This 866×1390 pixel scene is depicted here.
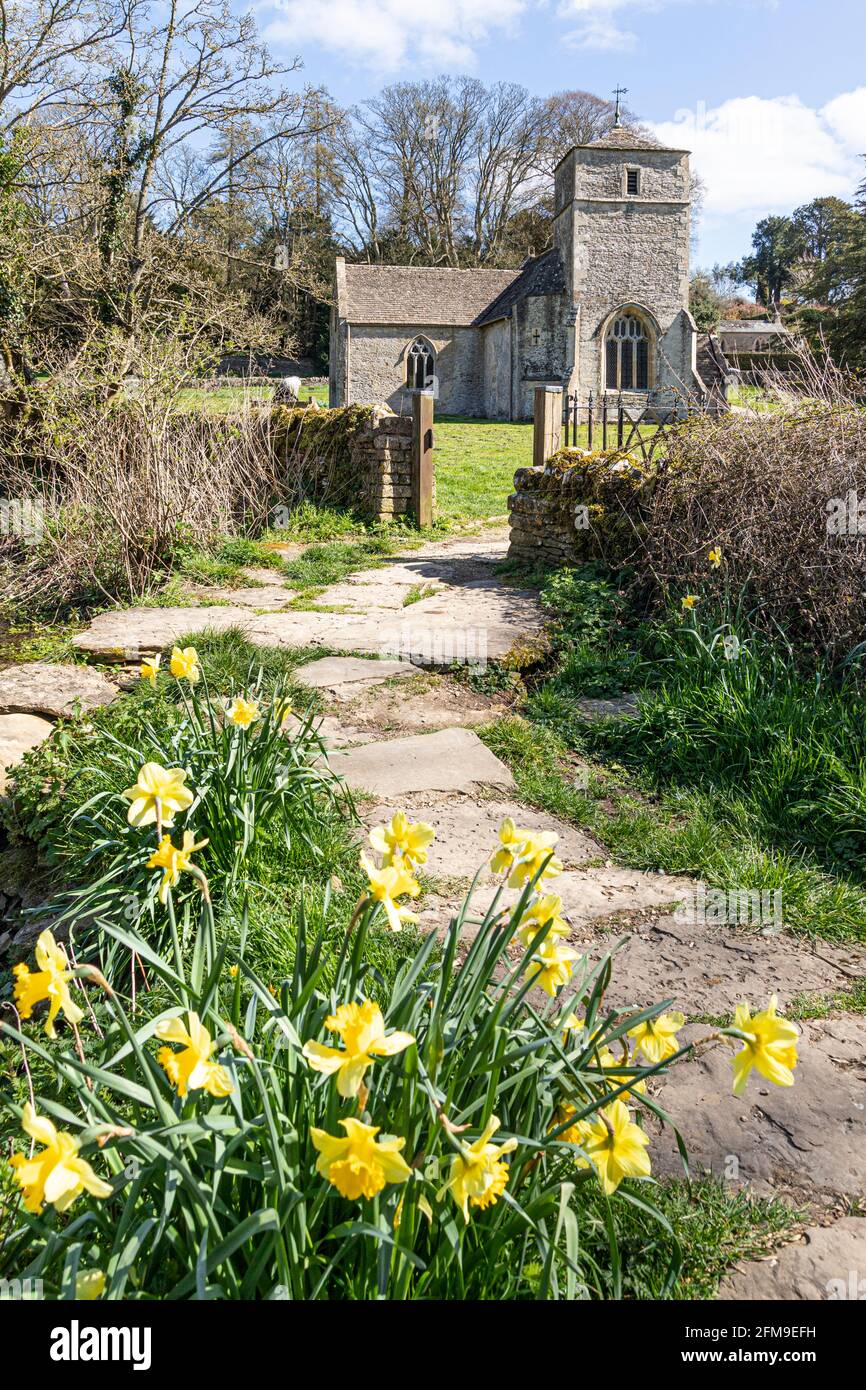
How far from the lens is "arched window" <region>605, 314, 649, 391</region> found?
35.2 metres

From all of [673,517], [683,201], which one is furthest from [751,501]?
[683,201]

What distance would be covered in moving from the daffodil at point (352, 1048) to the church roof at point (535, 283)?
119 feet

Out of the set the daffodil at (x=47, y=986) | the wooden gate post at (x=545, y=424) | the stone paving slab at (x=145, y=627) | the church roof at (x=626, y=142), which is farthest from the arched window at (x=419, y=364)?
the daffodil at (x=47, y=986)

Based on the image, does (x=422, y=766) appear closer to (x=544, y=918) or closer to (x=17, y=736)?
(x=17, y=736)

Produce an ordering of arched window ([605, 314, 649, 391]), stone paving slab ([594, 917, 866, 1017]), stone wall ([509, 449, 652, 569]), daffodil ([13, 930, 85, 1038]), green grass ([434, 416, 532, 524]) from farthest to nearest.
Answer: arched window ([605, 314, 649, 391])
green grass ([434, 416, 532, 524])
stone wall ([509, 449, 652, 569])
stone paving slab ([594, 917, 866, 1017])
daffodil ([13, 930, 85, 1038])

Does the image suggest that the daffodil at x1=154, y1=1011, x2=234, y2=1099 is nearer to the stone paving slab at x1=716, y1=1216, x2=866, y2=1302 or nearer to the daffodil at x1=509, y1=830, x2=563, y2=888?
the daffodil at x1=509, y1=830, x2=563, y2=888

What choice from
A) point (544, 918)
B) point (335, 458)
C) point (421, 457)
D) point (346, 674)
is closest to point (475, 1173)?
point (544, 918)

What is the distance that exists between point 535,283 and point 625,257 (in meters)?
3.28

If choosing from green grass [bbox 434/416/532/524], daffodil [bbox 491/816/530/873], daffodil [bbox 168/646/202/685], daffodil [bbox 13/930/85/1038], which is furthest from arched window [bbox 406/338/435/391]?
daffodil [bbox 13/930/85/1038]

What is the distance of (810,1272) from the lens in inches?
71.9

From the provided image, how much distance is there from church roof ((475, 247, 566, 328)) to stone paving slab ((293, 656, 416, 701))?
32.2 meters
